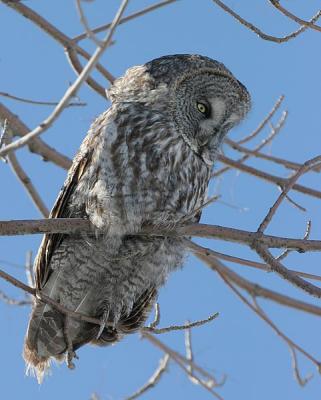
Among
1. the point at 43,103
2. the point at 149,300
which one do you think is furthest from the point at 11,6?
the point at 149,300

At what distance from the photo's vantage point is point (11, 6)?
3641 millimetres

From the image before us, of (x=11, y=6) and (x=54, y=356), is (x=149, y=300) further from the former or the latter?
(x=11, y=6)

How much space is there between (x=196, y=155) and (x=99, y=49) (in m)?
2.04

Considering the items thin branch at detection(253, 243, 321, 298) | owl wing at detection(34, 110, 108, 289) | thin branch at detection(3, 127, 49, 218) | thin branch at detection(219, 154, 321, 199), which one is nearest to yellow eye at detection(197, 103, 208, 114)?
thin branch at detection(219, 154, 321, 199)

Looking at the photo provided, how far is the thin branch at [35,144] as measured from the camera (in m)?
4.25

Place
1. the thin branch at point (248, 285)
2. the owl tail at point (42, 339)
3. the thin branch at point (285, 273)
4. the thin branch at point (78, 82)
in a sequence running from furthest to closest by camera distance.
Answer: the thin branch at point (248, 285), the owl tail at point (42, 339), the thin branch at point (285, 273), the thin branch at point (78, 82)

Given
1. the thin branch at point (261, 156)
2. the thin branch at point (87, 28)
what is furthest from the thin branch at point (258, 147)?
the thin branch at point (87, 28)

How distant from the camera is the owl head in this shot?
3934 mm

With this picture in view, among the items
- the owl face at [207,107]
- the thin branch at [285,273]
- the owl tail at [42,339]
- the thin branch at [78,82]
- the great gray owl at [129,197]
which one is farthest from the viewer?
the owl face at [207,107]

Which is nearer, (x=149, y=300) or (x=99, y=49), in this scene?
(x=99, y=49)

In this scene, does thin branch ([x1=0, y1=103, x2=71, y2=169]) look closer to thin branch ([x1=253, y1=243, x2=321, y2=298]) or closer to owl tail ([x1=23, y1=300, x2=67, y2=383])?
owl tail ([x1=23, y1=300, x2=67, y2=383])

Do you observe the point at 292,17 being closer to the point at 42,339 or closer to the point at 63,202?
the point at 63,202

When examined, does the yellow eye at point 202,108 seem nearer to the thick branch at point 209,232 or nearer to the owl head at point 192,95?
the owl head at point 192,95

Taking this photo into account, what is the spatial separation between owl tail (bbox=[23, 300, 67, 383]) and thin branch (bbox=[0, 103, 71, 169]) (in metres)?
0.91
